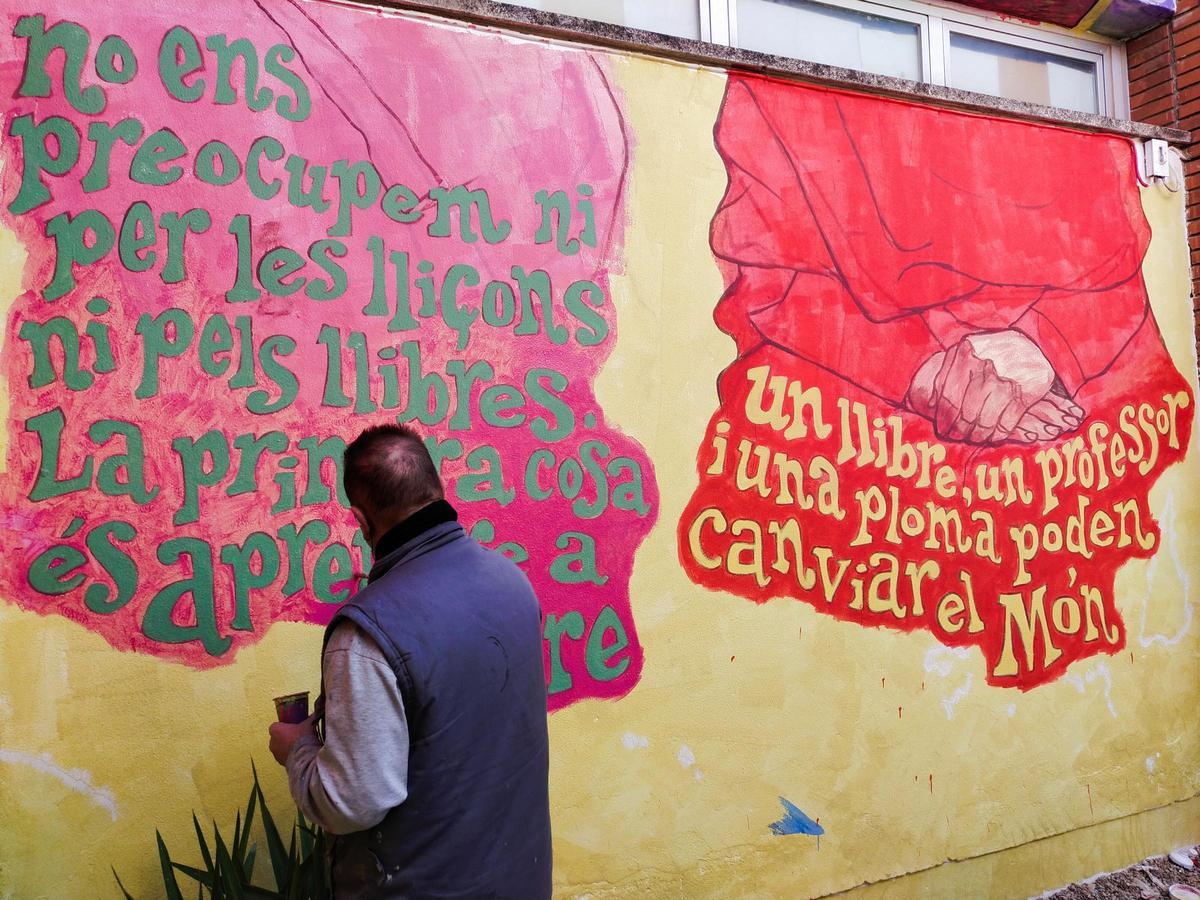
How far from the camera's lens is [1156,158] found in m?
4.77

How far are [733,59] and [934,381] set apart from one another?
1.52 meters

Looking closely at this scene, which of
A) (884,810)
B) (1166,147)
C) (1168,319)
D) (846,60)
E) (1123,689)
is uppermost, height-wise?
(846,60)

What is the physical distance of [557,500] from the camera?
342 cm

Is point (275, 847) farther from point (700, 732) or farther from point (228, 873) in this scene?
point (700, 732)

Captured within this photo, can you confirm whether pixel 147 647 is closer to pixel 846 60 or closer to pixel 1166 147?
pixel 846 60

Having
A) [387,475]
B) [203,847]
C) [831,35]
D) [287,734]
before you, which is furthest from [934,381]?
[203,847]

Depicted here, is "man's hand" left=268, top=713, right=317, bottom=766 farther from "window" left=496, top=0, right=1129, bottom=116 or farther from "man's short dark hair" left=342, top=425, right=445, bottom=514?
"window" left=496, top=0, right=1129, bottom=116

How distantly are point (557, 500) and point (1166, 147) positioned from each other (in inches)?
139

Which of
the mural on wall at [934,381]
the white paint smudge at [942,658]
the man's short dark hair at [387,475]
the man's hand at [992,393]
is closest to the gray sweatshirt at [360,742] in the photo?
the man's short dark hair at [387,475]

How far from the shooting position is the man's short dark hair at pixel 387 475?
6.85ft

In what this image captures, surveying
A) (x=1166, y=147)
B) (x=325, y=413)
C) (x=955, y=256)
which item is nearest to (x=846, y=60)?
(x=955, y=256)

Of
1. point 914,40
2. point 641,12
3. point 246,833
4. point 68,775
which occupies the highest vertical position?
point 914,40

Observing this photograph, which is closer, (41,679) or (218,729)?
(41,679)

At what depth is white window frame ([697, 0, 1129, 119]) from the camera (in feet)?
14.3
